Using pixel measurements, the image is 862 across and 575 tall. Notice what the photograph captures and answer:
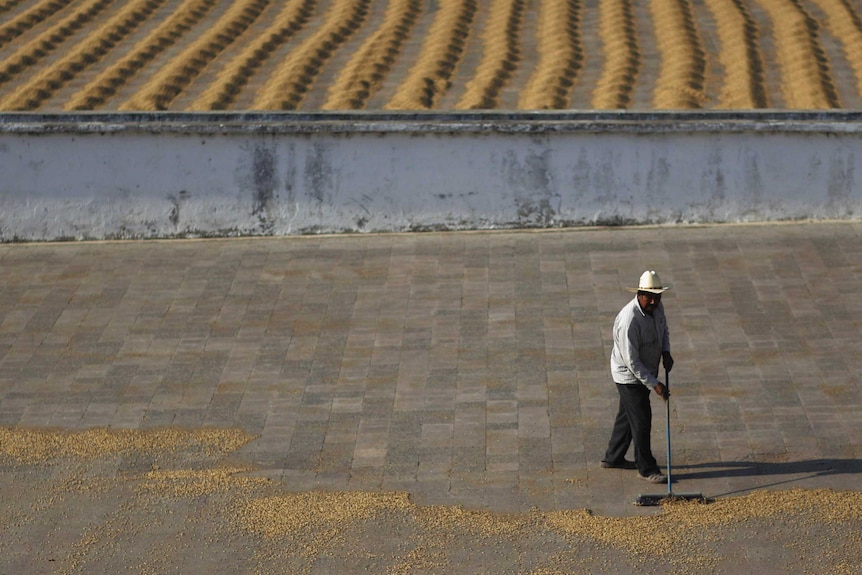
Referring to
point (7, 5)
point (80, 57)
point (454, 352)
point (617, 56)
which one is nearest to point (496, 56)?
point (617, 56)

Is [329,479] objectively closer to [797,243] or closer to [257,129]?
[257,129]

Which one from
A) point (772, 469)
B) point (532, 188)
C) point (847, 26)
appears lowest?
point (847, 26)

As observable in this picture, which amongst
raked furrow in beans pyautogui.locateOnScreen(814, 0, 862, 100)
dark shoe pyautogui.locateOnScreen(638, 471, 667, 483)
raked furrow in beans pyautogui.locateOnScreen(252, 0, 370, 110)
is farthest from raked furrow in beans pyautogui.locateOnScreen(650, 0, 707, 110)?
dark shoe pyautogui.locateOnScreen(638, 471, 667, 483)

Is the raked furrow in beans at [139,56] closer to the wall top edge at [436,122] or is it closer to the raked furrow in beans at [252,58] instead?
the raked furrow in beans at [252,58]

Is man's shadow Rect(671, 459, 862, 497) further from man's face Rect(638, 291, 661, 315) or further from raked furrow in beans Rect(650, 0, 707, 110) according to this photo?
raked furrow in beans Rect(650, 0, 707, 110)

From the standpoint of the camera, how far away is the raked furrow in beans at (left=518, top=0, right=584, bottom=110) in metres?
15.9

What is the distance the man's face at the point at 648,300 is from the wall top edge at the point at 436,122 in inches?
197

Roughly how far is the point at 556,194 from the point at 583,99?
2.45 m

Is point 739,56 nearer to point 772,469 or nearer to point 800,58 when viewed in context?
point 800,58

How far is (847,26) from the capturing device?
60.9ft

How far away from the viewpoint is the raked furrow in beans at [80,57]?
16516mm

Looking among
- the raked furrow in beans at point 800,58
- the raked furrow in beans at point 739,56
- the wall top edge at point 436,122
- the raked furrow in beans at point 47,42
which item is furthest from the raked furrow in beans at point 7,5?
the raked furrow in beans at point 800,58

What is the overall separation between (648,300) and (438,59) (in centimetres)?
941

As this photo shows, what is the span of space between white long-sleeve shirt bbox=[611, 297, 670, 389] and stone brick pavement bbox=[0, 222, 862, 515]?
0.79 m
